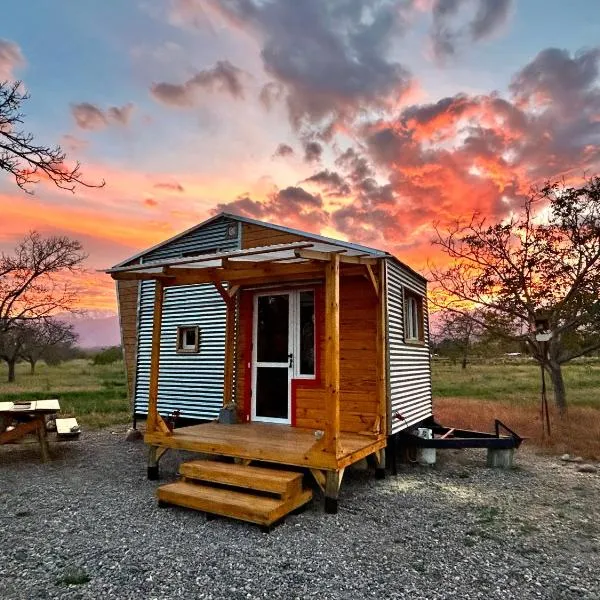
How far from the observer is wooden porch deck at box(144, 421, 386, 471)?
473 cm

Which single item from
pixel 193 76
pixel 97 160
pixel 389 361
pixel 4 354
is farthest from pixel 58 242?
pixel 389 361

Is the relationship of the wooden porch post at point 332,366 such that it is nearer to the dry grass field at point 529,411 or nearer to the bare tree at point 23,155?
the bare tree at point 23,155

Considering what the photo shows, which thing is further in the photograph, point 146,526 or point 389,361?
point 389,361

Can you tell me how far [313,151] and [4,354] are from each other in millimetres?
26756

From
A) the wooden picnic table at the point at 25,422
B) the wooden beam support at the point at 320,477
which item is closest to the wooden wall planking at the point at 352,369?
the wooden beam support at the point at 320,477

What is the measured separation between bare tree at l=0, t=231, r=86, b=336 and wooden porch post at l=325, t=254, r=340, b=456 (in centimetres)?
2097

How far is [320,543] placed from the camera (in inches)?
153

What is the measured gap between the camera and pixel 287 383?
6.96m

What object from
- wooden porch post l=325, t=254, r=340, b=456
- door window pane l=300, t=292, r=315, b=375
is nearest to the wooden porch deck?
wooden porch post l=325, t=254, r=340, b=456

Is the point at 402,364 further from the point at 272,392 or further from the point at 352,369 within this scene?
the point at 272,392

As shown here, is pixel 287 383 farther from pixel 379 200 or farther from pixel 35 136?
pixel 379 200

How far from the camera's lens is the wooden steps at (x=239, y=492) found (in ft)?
13.8

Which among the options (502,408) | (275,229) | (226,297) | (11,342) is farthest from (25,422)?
(11,342)

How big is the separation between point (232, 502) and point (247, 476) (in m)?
0.38
